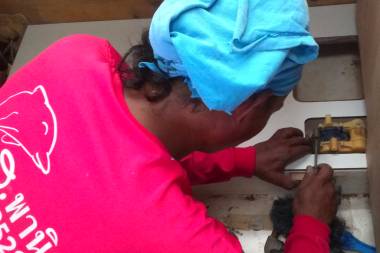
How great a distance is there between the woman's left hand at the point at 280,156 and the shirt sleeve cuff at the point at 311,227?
112mm

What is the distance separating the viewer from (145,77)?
0.77 metres

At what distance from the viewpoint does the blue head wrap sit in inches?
24.7

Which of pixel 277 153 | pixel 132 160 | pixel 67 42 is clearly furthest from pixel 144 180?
pixel 277 153

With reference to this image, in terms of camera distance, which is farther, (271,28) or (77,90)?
(77,90)

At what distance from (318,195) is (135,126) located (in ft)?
1.39

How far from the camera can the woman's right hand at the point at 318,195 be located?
3.10 feet

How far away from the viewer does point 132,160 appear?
0.68 metres

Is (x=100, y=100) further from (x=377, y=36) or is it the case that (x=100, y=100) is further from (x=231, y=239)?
(x=377, y=36)

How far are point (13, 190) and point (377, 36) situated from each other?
0.61 metres

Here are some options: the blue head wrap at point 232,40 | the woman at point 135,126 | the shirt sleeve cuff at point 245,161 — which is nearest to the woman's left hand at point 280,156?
the shirt sleeve cuff at point 245,161

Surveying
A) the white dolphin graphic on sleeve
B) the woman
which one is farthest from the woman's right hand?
the white dolphin graphic on sleeve

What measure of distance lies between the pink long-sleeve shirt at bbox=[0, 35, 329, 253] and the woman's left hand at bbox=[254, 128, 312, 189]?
11.4 inches

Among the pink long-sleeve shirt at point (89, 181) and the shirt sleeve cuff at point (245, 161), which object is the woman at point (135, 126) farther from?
the shirt sleeve cuff at point (245, 161)

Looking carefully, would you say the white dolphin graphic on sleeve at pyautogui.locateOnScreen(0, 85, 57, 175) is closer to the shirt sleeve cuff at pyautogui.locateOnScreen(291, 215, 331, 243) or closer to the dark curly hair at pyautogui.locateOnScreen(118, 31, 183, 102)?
the dark curly hair at pyautogui.locateOnScreen(118, 31, 183, 102)
